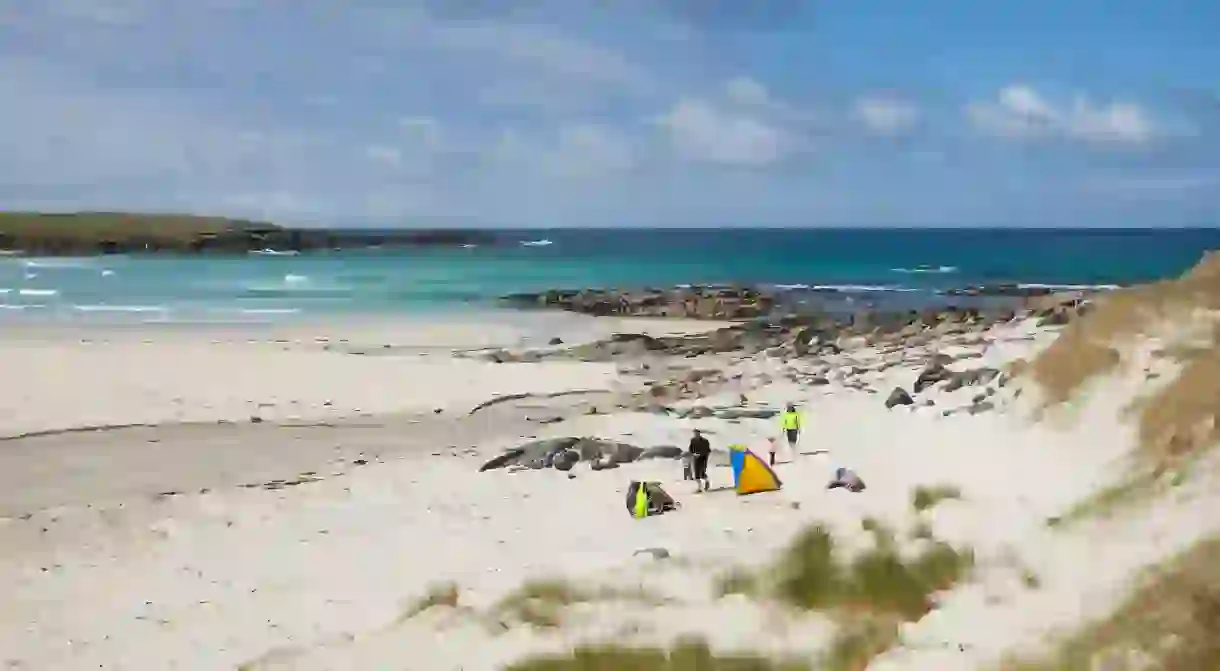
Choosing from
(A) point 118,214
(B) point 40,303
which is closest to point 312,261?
(B) point 40,303

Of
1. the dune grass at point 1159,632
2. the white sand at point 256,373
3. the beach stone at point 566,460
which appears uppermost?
the dune grass at point 1159,632

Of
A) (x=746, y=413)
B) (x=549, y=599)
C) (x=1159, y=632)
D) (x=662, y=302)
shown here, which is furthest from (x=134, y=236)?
(x=1159, y=632)

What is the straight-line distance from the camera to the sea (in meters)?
45.8

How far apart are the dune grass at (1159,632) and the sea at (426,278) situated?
126 feet

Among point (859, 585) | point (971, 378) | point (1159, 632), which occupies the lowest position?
point (859, 585)

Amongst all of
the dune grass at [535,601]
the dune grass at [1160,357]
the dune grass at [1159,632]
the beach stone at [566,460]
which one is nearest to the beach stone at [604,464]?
the beach stone at [566,460]

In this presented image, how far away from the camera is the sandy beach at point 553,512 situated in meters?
7.11

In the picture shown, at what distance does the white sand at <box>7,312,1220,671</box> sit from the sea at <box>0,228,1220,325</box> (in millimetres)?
29163

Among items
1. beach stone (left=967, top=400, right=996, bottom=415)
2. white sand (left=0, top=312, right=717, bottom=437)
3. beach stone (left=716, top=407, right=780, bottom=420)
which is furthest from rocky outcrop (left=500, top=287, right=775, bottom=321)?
beach stone (left=967, top=400, right=996, bottom=415)

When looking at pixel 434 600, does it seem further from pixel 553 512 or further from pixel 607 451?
pixel 607 451

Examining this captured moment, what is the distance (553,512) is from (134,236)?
107015 millimetres

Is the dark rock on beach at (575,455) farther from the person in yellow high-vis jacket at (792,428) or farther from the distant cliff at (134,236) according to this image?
the distant cliff at (134,236)

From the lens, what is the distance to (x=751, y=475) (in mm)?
12453

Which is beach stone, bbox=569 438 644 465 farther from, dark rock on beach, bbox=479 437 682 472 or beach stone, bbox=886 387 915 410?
beach stone, bbox=886 387 915 410
